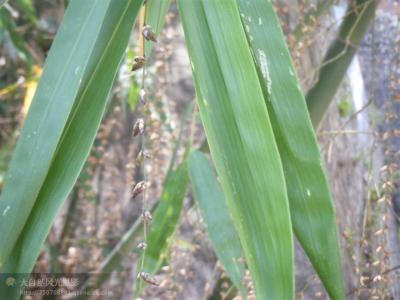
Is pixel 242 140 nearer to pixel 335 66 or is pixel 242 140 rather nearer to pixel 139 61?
pixel 139 61

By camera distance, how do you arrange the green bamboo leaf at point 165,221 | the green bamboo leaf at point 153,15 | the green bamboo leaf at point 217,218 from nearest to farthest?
1. the green bamboo leaf at point 153,15
2. the green bamboo leaf at point 217,218
3. the green bamboo leaf at point 165,221

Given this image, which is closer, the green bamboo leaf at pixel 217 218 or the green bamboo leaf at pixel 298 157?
the green bamboo leaf at pixel 298 157

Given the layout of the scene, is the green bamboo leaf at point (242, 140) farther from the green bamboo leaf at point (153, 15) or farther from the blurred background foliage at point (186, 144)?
the blurred background foliage at point (186, 144)

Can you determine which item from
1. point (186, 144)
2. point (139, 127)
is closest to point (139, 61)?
point (139, 127)

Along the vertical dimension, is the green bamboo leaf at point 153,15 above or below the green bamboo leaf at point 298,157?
above

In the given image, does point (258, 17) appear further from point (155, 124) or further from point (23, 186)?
point (155, 124)

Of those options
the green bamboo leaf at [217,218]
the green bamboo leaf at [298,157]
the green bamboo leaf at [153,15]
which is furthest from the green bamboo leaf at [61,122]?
the green bamboo leaf at [217,218]

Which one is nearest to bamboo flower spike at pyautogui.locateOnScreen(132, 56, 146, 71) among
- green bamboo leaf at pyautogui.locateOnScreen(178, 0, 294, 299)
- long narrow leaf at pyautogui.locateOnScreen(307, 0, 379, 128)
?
green bamboo leaf at pyautogui.locateOnScreen(178, 0, 294, 299)
